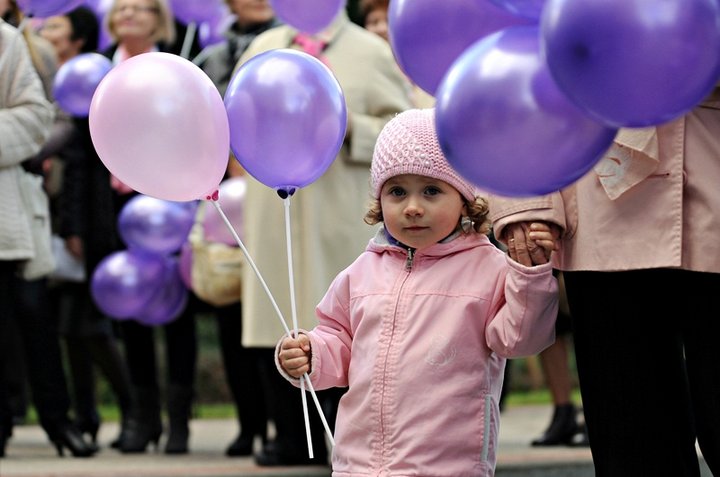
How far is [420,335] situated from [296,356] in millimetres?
328

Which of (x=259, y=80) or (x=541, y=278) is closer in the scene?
(x=541, y=278)

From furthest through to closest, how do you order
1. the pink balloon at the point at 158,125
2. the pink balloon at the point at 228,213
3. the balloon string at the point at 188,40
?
1. the balloon string at the point at 188,40
2. the pink balloon at the point at 228,213
3. the pink balloon at the point at 158,125

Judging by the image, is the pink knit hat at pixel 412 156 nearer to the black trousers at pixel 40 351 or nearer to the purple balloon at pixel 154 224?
the purple balloon at pixel 154 224

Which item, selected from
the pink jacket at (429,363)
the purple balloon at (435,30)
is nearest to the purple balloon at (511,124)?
the purple balloon at (435,30)

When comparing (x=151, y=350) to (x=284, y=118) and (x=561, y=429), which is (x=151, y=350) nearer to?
(x=561, y=429)

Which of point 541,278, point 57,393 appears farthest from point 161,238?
point 541,278

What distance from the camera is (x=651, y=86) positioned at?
234 cm

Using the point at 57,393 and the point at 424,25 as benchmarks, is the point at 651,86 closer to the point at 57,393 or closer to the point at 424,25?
the point at 424,25

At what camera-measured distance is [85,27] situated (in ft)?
24.8

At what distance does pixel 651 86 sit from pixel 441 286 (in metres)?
1.38

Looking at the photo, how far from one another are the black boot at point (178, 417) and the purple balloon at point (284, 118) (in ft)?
11.0

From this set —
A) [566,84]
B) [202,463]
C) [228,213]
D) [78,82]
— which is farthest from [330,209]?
[566,84]

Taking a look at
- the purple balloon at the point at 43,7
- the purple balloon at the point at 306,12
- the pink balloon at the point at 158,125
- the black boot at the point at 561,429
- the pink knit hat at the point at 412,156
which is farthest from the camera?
the black boot at the point at 561,429

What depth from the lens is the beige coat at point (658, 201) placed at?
3.22 meters
